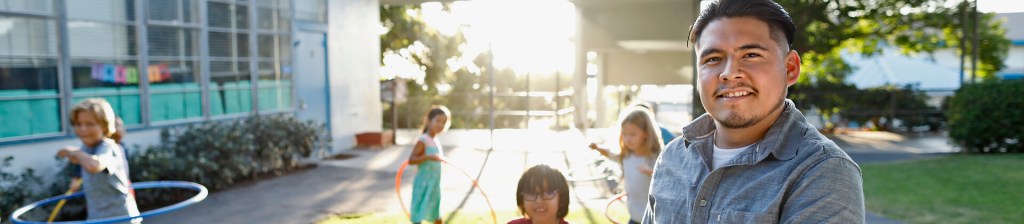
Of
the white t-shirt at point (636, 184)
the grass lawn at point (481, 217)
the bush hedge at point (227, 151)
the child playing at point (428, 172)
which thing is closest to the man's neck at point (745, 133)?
the white t-shirt at point (636, 184)

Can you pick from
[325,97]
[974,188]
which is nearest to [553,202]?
[974,188]

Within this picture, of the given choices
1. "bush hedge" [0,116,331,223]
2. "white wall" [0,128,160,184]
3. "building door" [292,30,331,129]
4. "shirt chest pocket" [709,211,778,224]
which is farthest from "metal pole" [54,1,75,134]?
"shirt chest pocket" [709,211,778,224]

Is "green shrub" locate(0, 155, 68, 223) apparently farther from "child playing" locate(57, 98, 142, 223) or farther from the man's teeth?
the man's teeth

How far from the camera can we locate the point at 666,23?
16.2 metres

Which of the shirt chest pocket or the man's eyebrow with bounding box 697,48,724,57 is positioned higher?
the man's eyebrow with bounding box 697,48,724,57

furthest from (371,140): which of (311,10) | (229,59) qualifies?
(229,59)

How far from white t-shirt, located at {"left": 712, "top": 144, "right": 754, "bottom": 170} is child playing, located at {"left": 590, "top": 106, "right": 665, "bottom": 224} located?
2740mm

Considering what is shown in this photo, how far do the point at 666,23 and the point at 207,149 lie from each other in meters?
10.7

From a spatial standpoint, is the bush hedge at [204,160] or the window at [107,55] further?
the window at [107,55]

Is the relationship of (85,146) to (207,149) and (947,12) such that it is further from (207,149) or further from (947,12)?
(947,12)

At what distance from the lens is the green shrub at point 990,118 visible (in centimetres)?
1160

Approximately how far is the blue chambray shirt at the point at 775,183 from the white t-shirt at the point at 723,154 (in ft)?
0.05

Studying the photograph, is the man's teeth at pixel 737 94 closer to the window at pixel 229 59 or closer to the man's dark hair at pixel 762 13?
the man's dark hair at pixel 762 13

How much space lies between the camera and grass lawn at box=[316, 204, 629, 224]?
6.62 meters
